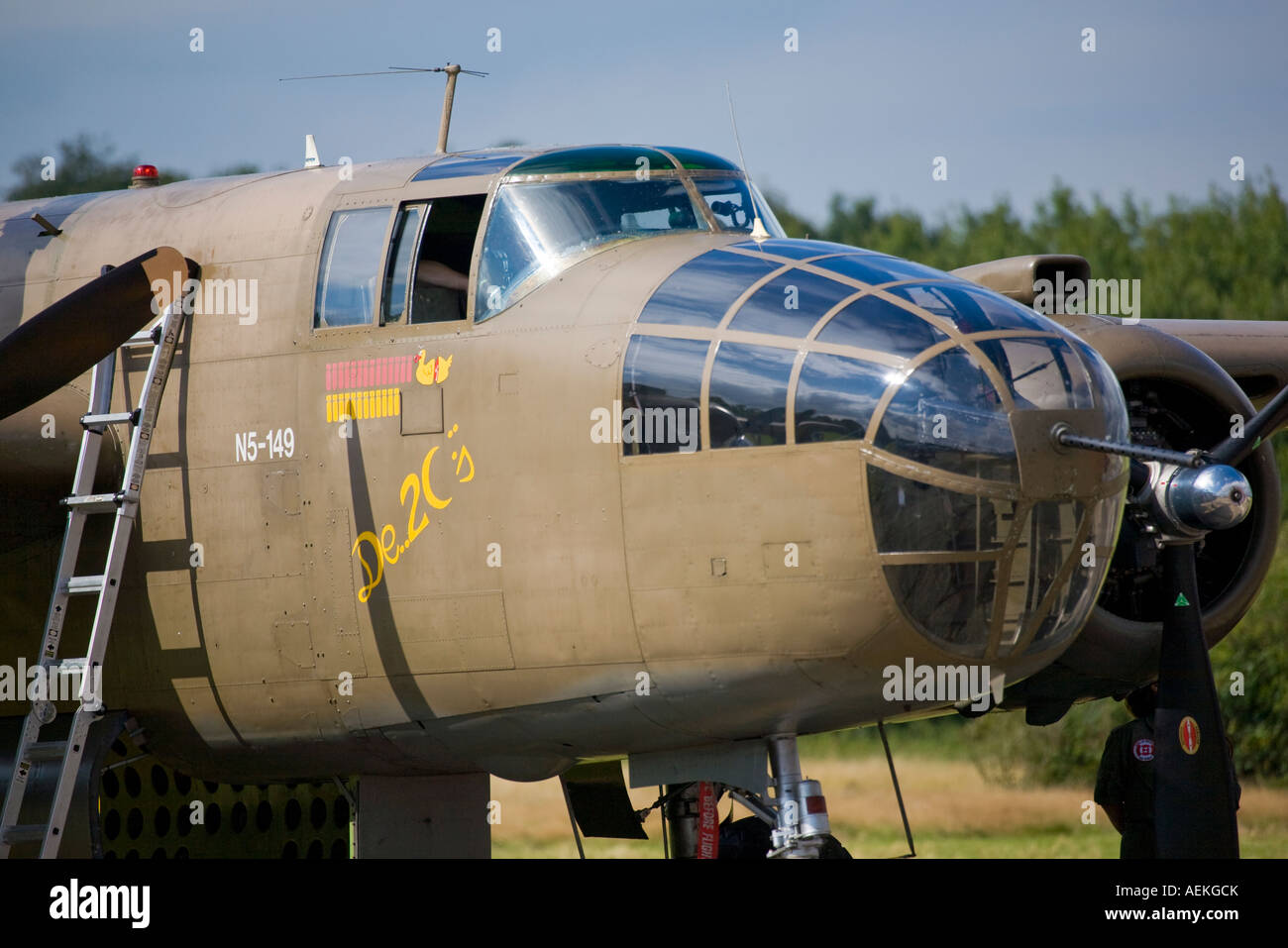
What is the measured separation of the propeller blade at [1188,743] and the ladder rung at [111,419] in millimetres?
5251

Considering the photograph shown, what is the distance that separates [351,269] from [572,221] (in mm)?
1139

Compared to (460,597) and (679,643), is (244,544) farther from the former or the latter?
(679,643)

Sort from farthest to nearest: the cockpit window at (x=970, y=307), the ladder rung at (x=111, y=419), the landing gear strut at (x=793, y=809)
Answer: the ladder rung at (x=111, y=419), the landing gear strut at (x=793, y=809), the cockpit window at (x=970, y=307)

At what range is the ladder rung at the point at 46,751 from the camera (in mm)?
8172

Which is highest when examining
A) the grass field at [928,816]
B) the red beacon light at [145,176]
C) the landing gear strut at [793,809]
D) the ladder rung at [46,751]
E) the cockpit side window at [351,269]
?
the red beacon light at [145,176]

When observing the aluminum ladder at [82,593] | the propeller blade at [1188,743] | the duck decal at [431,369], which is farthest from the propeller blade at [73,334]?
the propeller blade at [1188,743]

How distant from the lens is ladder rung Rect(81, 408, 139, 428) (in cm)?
830

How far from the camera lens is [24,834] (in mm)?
8078

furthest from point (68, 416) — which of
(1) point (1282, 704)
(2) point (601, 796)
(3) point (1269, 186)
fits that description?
(3) point (1269, 186)

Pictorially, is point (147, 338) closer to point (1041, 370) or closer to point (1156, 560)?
point (1041, 370)

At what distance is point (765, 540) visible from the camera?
276 inches

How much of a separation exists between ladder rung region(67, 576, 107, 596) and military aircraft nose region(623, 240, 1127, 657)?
9.20 feet

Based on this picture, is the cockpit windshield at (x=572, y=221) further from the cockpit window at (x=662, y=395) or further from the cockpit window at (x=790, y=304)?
the cockpit window at (x=790, y=304)

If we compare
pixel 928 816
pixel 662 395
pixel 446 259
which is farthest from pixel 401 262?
pixel 928 816
